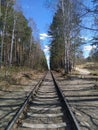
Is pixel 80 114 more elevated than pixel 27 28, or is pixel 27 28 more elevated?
pixel 27 28

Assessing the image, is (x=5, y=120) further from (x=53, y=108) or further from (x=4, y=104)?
(x=4, y=104)

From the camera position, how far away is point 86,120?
9258 mm

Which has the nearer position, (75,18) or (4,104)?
(4,104)

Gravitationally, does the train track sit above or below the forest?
below

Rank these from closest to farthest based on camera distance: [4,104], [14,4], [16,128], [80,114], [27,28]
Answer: [16,128], [80,114], [4,104], [14,4], [27,28]

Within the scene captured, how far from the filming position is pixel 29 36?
8012cm

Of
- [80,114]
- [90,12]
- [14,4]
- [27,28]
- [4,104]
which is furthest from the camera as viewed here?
[27,28]

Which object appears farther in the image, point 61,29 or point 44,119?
point 61,29

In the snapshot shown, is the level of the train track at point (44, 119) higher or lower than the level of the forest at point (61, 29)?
lower

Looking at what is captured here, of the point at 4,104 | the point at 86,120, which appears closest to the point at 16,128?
the point at 86,120

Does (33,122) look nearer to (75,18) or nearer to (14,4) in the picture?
(75,18)

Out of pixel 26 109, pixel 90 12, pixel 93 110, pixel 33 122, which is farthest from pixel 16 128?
pixel 90 12

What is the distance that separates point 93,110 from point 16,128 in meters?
3.88

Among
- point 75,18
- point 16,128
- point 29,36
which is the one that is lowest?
point 16,128
